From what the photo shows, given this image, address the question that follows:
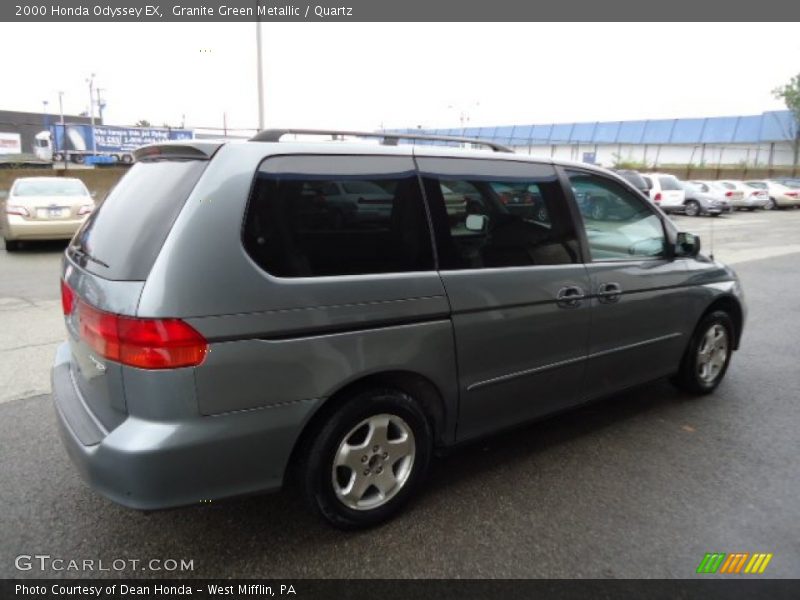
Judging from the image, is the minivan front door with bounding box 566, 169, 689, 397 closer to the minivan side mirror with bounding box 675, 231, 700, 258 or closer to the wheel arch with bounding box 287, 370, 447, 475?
the minivan side mirror with bounding box 675, 231, 700, 258

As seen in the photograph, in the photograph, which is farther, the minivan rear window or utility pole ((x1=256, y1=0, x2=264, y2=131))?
utility pole ((x1=256, y1=0, x2=264, y2=131))

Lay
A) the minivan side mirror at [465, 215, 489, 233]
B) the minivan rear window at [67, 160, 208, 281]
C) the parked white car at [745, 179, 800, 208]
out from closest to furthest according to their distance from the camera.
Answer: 1. the minivan rear window at [67, 160, 208, 281]
2. the minivan side mirror at [465, 215, 489, 233]
3. the parked white car at [745, 179, 800, 208]

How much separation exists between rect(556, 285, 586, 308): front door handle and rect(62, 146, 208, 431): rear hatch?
194 cm

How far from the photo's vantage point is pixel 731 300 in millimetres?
4430

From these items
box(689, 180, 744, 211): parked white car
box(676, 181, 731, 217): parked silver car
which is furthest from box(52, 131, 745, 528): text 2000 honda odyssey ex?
box(689, 180, 744, 211): parked white car

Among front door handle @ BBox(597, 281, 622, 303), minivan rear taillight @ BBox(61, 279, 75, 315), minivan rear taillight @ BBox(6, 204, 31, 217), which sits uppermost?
minivan rear taillight @ BBox(61, 279, 75, 315)

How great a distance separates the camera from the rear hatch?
2229 mm

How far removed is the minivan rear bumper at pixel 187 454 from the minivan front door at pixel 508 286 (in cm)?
94

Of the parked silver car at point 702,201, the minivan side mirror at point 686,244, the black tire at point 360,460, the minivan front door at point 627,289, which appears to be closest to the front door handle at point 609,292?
the minivan front door at point 627,289

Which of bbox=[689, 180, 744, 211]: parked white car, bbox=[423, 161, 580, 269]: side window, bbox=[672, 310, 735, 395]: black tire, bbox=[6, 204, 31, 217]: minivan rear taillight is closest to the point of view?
bbox=[423, 161, 580, 269]: side window

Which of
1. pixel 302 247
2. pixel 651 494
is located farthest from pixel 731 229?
pixel 302 247

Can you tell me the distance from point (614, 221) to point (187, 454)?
2.93 meters

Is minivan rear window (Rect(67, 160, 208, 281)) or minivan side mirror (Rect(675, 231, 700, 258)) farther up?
minivan rear window (Rect(67, 160, 208, 281))

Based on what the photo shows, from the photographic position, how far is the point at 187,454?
2.19m
